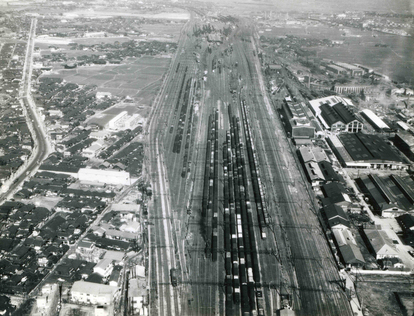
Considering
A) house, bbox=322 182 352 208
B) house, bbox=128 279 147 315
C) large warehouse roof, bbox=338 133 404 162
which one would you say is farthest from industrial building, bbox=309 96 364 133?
house, bbox=128 279 147 315

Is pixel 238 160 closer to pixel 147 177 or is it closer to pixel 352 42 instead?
pixel 147 177

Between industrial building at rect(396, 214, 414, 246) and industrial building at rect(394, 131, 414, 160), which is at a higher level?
industrial building at rect(394, 131, 414, 160)

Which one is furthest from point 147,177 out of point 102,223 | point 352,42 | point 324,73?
point 352,42

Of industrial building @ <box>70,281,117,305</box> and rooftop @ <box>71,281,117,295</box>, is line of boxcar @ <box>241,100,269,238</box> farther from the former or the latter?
industrial building @ <box>70,281,117,305</box>

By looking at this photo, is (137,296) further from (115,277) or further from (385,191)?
(385,191)

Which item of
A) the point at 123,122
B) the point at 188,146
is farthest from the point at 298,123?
the point at 123,122

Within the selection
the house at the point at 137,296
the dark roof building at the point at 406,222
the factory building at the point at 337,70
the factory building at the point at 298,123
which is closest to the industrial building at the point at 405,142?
the factory building at the point at 298,123

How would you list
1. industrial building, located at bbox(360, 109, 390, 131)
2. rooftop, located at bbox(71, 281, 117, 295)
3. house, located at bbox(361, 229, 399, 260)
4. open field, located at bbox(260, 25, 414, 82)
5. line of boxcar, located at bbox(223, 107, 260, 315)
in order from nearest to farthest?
1. rooftop, located at bbox(71, 281, 117, 295)
2. line of boxcar, located at bbox(223, 107, 260, 315)
3. house, located at bbox(361, 229, 399, 260)
4. industrial building, located at bbox(360, 109, 390, 131)
5. open field, located at bbox(260, 25, 414, 82)
